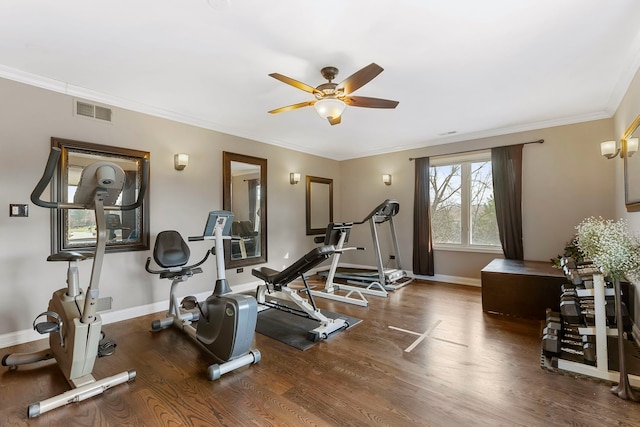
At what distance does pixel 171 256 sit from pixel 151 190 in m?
0.97

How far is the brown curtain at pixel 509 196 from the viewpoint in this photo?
4.66 meters

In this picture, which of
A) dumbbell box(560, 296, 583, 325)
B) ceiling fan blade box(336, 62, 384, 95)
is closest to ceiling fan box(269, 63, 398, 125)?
ceiling fan blade box(336, 62, 384, 95)

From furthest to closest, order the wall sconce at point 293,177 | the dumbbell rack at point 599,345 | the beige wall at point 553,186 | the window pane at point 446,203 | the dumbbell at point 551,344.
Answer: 1. the wall sconce at point 293,177
2. the window pane at point 446,203
3. the beige wall at point 553,186
4. the dumbbell at point 551,344
5. the dumbbell rack at point 599,345

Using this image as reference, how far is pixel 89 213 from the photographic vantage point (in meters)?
3.32

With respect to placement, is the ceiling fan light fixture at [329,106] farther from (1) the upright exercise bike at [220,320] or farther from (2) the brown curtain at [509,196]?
(2) the brown curtain at [509,196]

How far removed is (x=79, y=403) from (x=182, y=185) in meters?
2.75

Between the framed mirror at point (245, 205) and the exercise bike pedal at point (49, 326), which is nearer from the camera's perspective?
the exercise bike pedal at point (49, 326)

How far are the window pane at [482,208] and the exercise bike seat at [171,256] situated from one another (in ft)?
14.7

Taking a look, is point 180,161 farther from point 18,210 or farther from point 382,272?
point 382,272

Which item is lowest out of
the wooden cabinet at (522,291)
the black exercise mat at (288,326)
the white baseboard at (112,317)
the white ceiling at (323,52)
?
the black exercise mat at (288,326)

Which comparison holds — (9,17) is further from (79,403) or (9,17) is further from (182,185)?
(79,403)

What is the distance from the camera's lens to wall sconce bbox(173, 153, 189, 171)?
3949mm

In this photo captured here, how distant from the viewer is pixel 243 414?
184 cm

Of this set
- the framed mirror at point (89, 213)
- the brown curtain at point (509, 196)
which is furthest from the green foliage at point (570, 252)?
the framed mirror at point (89, 213)
